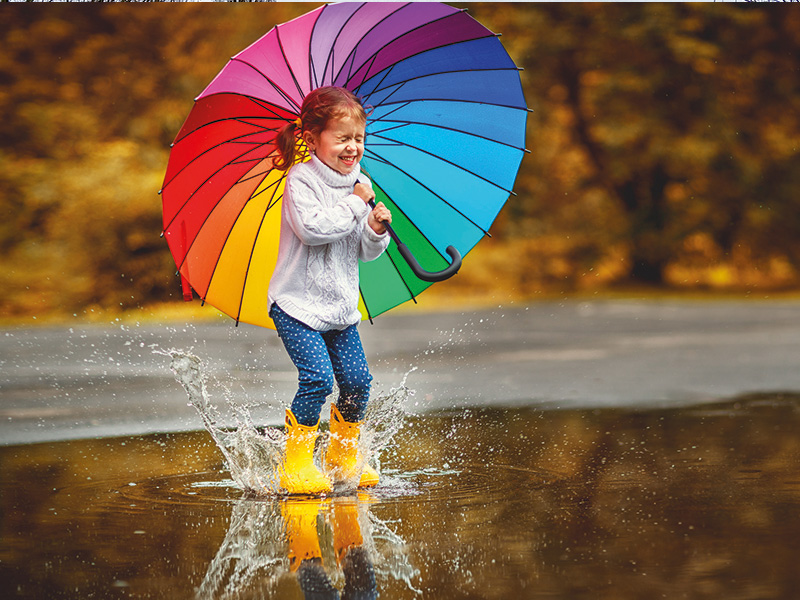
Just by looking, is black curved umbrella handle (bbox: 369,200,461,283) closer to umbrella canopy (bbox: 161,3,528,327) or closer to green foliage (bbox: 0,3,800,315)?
umbrella canopy (bbox: 161,3,528,327)

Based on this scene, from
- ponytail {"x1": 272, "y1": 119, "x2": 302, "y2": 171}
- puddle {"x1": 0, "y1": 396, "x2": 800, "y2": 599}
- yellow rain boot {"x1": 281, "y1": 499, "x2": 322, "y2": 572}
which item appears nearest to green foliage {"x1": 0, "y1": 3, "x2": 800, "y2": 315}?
puddle {"x1": 0, "y1": 396, "x2": 800, "y2": 599}

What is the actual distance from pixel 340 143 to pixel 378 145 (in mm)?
540

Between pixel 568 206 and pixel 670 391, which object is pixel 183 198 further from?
pixel 568 206

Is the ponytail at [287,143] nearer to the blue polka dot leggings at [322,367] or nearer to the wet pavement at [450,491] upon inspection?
the blue polka dot leggings at [322,367]

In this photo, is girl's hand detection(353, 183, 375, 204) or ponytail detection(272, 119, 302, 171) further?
ponytail detection(272, 119, 302, 171)

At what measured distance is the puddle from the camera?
10.8 ft

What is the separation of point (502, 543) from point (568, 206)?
19.8 meters

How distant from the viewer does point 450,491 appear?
4547 millimetres

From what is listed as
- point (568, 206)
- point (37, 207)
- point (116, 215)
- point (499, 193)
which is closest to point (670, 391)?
point (499, 193)

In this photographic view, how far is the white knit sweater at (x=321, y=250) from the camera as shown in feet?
14.0

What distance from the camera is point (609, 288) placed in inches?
878

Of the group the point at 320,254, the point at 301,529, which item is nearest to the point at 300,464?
the point at 301,529

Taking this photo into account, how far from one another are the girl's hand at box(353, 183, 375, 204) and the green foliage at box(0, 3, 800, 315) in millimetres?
15870

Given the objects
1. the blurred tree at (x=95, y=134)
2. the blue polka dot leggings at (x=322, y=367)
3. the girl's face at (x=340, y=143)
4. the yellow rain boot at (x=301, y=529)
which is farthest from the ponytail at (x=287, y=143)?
the blurred tree at (x=95, y=134)
